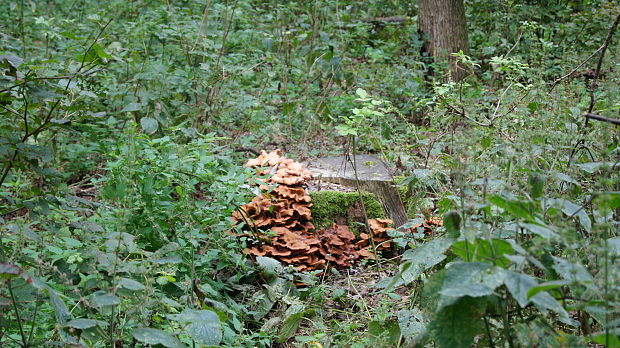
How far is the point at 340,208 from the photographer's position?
15.4 feet

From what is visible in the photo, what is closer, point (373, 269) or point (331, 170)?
point (373, 269)

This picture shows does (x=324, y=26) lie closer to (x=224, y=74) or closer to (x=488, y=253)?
(x=224, y=74)

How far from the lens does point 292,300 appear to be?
358 centimetres

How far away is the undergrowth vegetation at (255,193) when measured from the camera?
1.63 m

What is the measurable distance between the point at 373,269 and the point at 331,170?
118 cm

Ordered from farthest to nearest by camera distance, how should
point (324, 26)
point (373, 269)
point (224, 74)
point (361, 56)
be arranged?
point (361, 56) → point (324, 26) → point (224, 74) → point (373, 269)

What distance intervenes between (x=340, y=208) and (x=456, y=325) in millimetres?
3174

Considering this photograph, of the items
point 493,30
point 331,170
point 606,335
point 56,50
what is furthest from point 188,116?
point 493,30

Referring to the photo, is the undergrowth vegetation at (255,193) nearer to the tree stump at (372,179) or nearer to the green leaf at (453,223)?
the green leaf at (453,223)

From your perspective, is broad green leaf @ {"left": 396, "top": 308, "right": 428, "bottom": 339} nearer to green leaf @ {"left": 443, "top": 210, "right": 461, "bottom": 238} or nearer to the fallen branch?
green leaf @ {"left": 443, "top": 210, "right": 461, "bottom": 238}

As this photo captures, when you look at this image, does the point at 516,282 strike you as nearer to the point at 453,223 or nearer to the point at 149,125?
the point at 453,223

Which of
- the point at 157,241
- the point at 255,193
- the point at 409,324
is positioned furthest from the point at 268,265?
the point at 409,324

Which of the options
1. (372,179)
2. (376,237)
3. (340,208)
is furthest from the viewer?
(372,179)

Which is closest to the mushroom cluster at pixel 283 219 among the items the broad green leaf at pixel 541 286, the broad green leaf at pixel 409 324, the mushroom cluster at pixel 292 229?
the mushroom cluster at pixel 292 229
